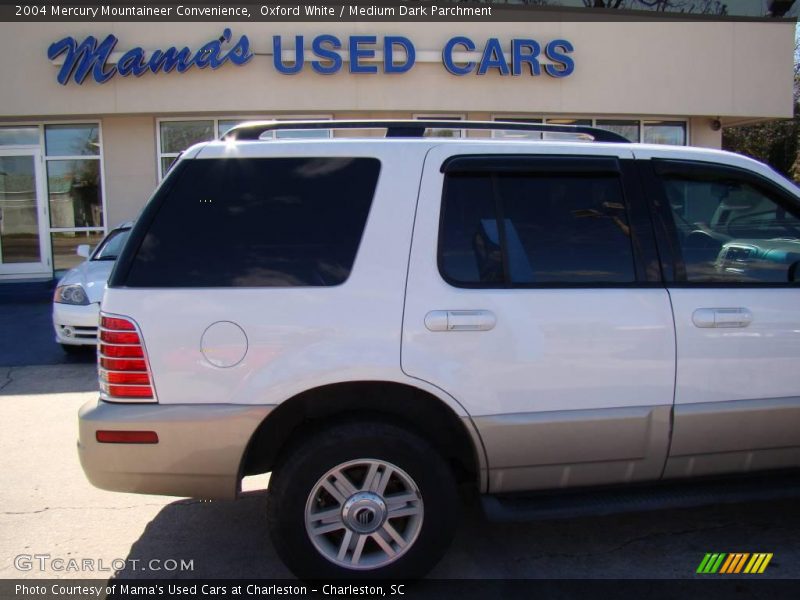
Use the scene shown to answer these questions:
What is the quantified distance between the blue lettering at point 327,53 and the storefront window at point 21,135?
577cm

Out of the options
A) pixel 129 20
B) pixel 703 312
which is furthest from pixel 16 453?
pixel 129 20

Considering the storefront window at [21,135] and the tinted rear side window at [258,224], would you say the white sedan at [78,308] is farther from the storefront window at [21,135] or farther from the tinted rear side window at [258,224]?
the storefront window at [21,135]

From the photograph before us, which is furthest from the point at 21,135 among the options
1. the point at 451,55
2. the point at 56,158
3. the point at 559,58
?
the point at 559,58

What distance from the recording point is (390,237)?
2996 mm

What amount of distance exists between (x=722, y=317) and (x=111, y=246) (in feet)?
25.6

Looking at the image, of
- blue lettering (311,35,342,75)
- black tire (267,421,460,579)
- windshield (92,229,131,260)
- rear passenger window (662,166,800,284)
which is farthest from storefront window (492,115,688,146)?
black tire (267,421,460,579)

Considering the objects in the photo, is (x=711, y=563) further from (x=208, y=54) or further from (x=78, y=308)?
(x=208, y=54)

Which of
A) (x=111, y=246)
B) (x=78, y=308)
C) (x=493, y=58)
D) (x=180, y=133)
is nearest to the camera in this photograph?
(x=78, y=308)

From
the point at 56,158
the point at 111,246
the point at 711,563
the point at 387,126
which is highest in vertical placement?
the point at 56,158

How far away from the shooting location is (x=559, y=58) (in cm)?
1277

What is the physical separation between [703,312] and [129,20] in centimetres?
1228

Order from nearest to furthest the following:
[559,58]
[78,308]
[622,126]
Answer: [78,308], [559,58], [622,126]

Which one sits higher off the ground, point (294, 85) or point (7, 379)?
point (294, 85)

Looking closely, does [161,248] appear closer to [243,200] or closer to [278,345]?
[243,200]
